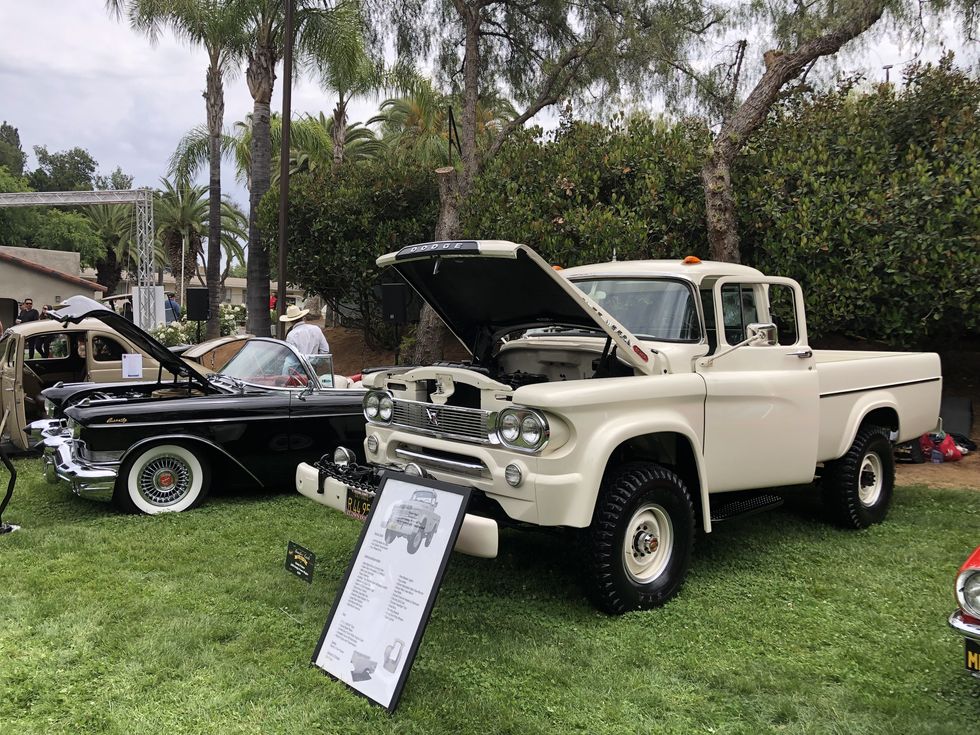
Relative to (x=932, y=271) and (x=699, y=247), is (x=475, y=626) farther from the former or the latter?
(x=699, y=247)

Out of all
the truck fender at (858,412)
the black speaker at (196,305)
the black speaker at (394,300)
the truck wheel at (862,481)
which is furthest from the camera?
the black speaker at (196,305)

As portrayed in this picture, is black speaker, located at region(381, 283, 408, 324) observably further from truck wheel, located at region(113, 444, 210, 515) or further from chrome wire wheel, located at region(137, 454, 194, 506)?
chrome wire wheel, located at region(137, 454, 194, 506)

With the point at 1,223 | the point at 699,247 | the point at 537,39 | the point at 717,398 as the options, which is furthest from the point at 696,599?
the point at 1,223

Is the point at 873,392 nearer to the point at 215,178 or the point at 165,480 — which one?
the point at 165,480

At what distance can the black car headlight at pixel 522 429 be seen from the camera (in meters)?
3.88

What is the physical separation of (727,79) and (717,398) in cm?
872

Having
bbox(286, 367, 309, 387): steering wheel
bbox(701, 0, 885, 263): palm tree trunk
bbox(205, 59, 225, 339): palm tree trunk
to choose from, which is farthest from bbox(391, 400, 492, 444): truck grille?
bbox(205, 59, 225, 339): palm tree trunk

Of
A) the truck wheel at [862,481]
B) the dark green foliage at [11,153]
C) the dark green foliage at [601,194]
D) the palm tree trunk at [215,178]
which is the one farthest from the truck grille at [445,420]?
the dark green foliage at [11,153]

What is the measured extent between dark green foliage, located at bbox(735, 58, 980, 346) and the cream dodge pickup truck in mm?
3063

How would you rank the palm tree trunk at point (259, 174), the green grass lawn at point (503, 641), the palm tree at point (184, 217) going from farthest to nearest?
the palm tree at point (184, 217)
the palm tree trunk at point (259, 174)
the green grass lawn at point (503, 641)

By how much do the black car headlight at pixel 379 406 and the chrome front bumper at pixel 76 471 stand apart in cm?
250

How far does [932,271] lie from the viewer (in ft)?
26.8

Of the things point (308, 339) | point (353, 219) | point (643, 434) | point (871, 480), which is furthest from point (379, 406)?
point (353, 219)

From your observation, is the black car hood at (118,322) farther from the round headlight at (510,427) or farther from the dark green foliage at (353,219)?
the dark green foliage at (353,219)
